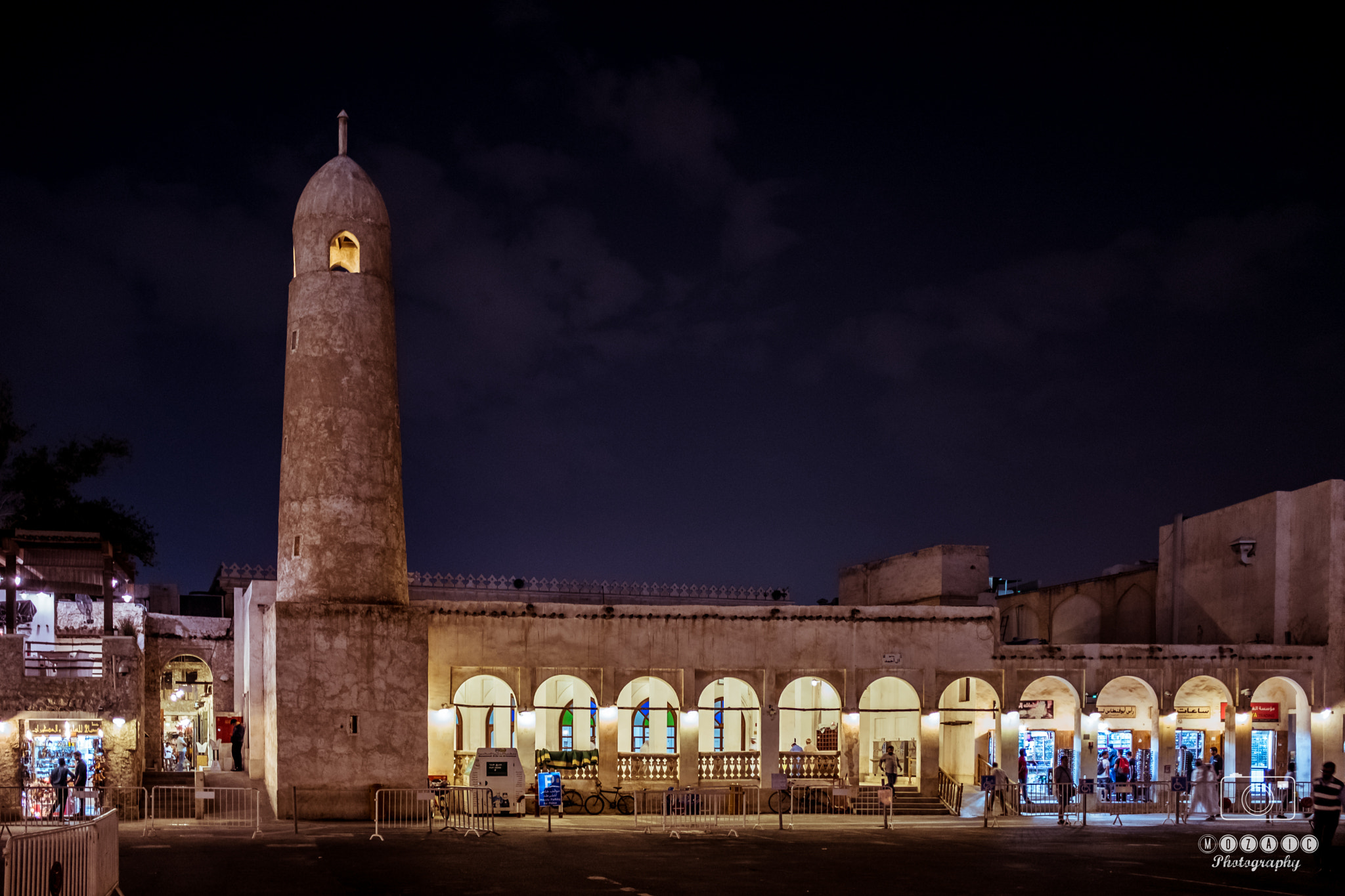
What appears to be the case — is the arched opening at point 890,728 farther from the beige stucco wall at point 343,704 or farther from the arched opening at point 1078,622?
the beige stucco wall at point 343,704

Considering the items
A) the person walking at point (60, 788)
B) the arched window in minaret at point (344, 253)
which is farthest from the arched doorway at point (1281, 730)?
the person walking at point (60, 788)

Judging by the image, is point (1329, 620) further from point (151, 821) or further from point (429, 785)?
point (151, 821)

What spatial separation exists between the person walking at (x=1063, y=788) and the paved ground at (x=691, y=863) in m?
2.22

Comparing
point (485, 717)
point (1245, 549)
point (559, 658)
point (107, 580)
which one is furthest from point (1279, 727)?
point (107, 580)

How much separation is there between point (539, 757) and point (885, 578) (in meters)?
15.7

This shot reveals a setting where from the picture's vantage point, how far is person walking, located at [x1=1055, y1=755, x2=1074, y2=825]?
1116 inches

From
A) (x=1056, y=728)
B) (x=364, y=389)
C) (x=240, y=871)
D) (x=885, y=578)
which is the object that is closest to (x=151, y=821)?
(x=240, y=871)

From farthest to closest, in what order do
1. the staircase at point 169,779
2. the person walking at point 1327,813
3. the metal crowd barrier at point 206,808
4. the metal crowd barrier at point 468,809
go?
1. the staircase at point 169,779
2. the metal crowd barrier at point 206,808
3. the metal crowd barrier at point 468,809
4. the person walking at point 1327,813

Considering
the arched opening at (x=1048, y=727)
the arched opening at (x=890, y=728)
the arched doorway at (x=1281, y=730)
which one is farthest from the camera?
the arched opening at (x=890, y=728)

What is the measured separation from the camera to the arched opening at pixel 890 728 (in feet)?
109

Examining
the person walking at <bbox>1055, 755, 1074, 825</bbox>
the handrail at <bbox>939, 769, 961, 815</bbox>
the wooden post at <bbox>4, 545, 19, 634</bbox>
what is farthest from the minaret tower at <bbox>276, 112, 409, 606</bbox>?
the person walking at <bbox>1055, 755, 1074, 825</bbox>

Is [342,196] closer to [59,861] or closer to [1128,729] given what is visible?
[59,861]

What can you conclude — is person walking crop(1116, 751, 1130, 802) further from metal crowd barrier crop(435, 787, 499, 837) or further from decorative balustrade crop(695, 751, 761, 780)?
metal crowd barrier crop(435, 787, 499, 837)

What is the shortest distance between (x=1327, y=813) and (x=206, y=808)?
20326mm
